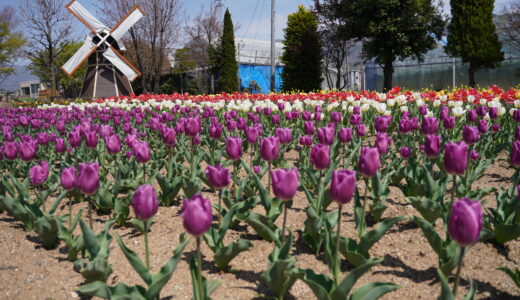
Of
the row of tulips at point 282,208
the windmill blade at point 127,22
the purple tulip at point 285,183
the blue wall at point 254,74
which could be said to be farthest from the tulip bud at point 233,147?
the blue wall at point 254,74

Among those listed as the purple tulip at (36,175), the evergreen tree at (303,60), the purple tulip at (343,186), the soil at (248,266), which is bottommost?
the soil at (248,266)

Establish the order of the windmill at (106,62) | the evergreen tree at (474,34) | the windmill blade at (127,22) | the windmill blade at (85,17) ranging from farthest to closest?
the windmill blade at (85,17) < the windmill blade at (127,22) < the windmill at (106,62) < the evergreen tree at (474,34)

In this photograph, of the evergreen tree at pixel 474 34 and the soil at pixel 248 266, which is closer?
the soil at pixel 248 266

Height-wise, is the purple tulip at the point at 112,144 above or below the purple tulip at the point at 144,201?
above

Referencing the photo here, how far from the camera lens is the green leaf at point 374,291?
155 cm

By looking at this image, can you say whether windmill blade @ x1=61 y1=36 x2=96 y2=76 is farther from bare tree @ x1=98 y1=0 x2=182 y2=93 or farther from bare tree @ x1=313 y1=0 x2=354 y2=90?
bare tree @ x1=313 y1=0 x2=354 y2=90

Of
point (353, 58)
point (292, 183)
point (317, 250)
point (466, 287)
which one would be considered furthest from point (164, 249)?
point (353, 58)

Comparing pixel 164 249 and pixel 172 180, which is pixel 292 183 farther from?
pixel 172 180

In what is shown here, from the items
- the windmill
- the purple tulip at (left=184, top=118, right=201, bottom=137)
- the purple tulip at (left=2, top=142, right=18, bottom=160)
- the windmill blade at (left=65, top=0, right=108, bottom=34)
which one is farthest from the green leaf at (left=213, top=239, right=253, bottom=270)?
the windmill blade at (left=65, top=0, right=108, bottom=34)

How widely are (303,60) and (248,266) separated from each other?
73.2 ft

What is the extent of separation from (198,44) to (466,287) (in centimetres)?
3688

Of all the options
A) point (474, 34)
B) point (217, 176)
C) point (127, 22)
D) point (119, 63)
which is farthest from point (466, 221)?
point (127, 22)

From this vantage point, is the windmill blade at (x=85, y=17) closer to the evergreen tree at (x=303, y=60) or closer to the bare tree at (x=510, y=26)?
the evergreen tree at (x=303, y=60)

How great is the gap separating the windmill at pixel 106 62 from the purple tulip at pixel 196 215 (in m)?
25.1
